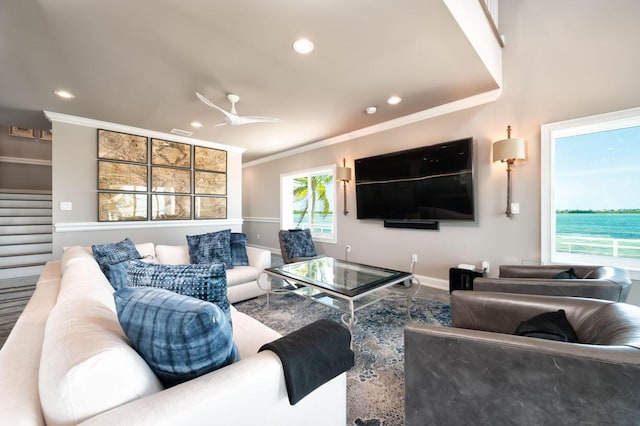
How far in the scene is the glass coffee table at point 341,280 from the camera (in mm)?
2109

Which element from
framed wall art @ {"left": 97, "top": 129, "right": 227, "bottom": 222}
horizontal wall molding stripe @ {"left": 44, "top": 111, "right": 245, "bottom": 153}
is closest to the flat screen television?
framed wall art @ {"left": 97, "top": 129, "right": 227, "bottom": 222}

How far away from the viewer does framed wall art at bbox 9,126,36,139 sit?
6.02m

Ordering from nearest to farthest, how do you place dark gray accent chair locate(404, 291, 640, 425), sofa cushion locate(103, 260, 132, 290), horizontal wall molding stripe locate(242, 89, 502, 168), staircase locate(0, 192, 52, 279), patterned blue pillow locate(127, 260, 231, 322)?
dark gray accent chair locate(404, 291, 640, 425), patterned blue pillow locate(127, 260, 231, 322), sofa cushion locate(103, 260, 132, 290), horizontal wall molding stripe locate(242, 89, 502, 168), staircase locate(0, 192, 52, 279)

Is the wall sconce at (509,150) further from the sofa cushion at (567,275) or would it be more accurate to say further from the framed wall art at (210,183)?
the framed wall art at (210,183)

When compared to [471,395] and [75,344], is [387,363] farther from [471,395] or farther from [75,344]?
[75,344]

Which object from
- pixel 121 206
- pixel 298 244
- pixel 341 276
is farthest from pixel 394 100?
pixel 121 206

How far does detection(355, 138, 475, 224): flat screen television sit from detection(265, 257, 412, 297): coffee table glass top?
4.58ft

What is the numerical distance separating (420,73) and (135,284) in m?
3.01

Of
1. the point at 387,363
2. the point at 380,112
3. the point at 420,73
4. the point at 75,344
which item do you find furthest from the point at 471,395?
the point at 380,112

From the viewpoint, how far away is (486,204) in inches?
127

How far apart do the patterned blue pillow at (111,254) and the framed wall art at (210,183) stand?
2.58m

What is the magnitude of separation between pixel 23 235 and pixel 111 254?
3.99 m

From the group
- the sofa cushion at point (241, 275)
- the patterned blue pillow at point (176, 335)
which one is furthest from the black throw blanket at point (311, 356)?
the sofa cushion at point (241, 275)

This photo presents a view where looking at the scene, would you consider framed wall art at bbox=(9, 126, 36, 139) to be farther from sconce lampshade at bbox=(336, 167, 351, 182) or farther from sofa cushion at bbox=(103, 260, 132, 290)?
sconce lampshade at bbox=(336, 167, 351, 182)
